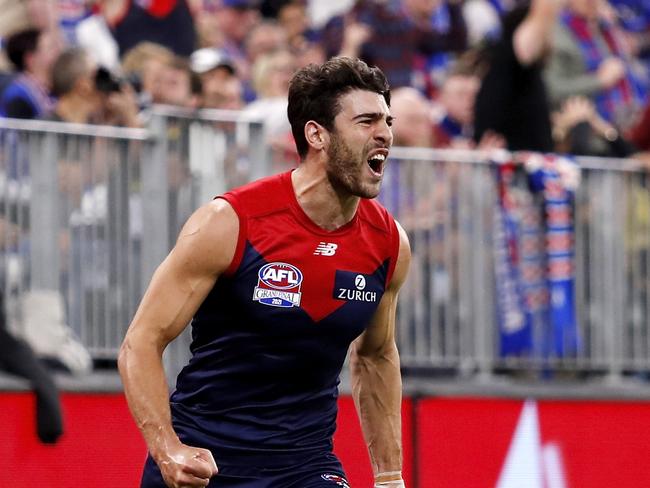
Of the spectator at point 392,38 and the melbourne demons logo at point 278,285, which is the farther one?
the spectator at point 392,38

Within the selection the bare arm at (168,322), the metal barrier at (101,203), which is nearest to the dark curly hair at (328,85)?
the bare arm at (168,322)

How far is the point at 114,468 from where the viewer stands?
8.18 metres

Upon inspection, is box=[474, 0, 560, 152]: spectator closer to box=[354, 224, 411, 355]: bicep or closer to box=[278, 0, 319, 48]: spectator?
box=[278, 0, 319, 48]: spectator

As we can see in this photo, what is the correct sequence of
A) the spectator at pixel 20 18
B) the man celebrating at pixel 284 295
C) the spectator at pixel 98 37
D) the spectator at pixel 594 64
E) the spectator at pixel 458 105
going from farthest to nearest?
1. the spectator at pixel 594 64
2. the spectator at pixel 98 37
3. the spectator at pixel 458 105
4. the spectator at pixel 20 18
5. the man celebrating at pixel 284 295

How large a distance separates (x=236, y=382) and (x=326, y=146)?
946 millimetres

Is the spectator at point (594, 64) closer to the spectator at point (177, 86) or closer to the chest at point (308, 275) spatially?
the spectator at point (177, 86)

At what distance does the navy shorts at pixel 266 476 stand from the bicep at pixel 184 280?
0.57 metres

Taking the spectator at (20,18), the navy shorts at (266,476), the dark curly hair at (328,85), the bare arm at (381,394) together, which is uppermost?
the spectator at (20,18)

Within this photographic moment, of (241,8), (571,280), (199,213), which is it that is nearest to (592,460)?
(571,280)

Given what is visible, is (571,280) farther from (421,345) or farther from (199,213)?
(199,213)

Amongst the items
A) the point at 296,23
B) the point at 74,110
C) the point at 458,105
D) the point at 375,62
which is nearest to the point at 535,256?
the point at 458,105

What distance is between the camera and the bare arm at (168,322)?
4832mm

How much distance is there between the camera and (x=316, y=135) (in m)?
5.18

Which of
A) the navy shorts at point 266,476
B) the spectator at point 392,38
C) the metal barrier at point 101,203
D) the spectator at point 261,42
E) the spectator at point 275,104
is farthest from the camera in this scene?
the spectator at point 261,42
